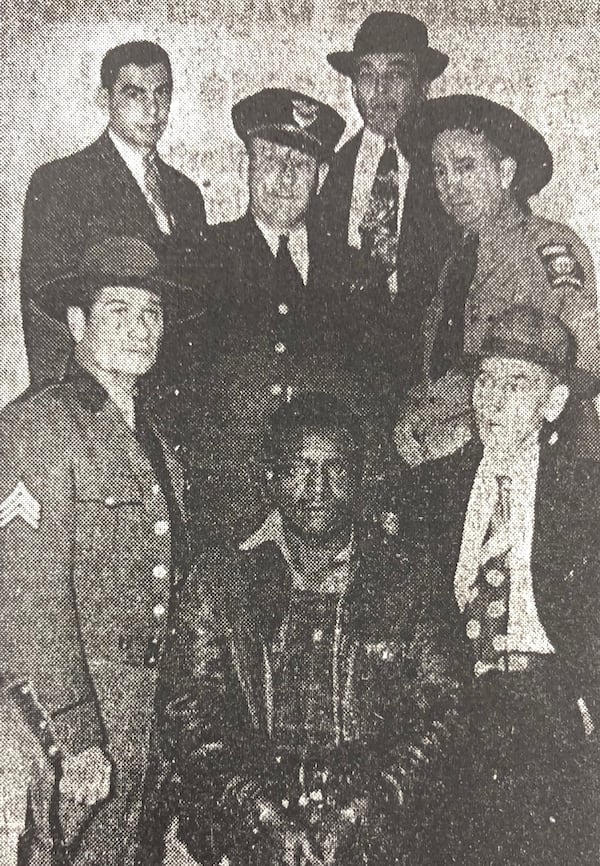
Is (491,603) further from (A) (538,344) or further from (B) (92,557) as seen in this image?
(B) (92,557)

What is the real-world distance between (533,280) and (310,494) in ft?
1.50

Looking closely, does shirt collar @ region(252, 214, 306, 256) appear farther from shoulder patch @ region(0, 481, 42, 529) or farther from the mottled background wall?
shoulder patch @ region(0, 481, 42, 529)

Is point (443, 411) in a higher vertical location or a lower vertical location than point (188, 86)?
lower

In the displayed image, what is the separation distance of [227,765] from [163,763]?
0.09 m

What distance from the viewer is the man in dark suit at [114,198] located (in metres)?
1.17

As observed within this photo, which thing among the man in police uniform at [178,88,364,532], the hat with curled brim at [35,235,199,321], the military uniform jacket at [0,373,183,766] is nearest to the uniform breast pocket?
the military uniform jacket at [0,373,183,766]

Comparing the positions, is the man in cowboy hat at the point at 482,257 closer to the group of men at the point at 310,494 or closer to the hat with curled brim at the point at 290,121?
the group of men at the point at 310,494

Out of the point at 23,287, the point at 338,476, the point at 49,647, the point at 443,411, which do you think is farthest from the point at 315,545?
the point at 23,287

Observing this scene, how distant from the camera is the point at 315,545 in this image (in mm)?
1146

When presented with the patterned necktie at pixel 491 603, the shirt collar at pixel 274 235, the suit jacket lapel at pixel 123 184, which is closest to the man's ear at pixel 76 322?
the suit jacket lapel at pixel 123 184

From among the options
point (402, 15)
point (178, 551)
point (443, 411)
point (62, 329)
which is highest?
point (402, 15)

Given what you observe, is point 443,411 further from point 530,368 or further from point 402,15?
point 402,15

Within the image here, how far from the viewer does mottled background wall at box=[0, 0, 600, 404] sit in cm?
120

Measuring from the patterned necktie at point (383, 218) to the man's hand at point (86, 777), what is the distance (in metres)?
0.79
